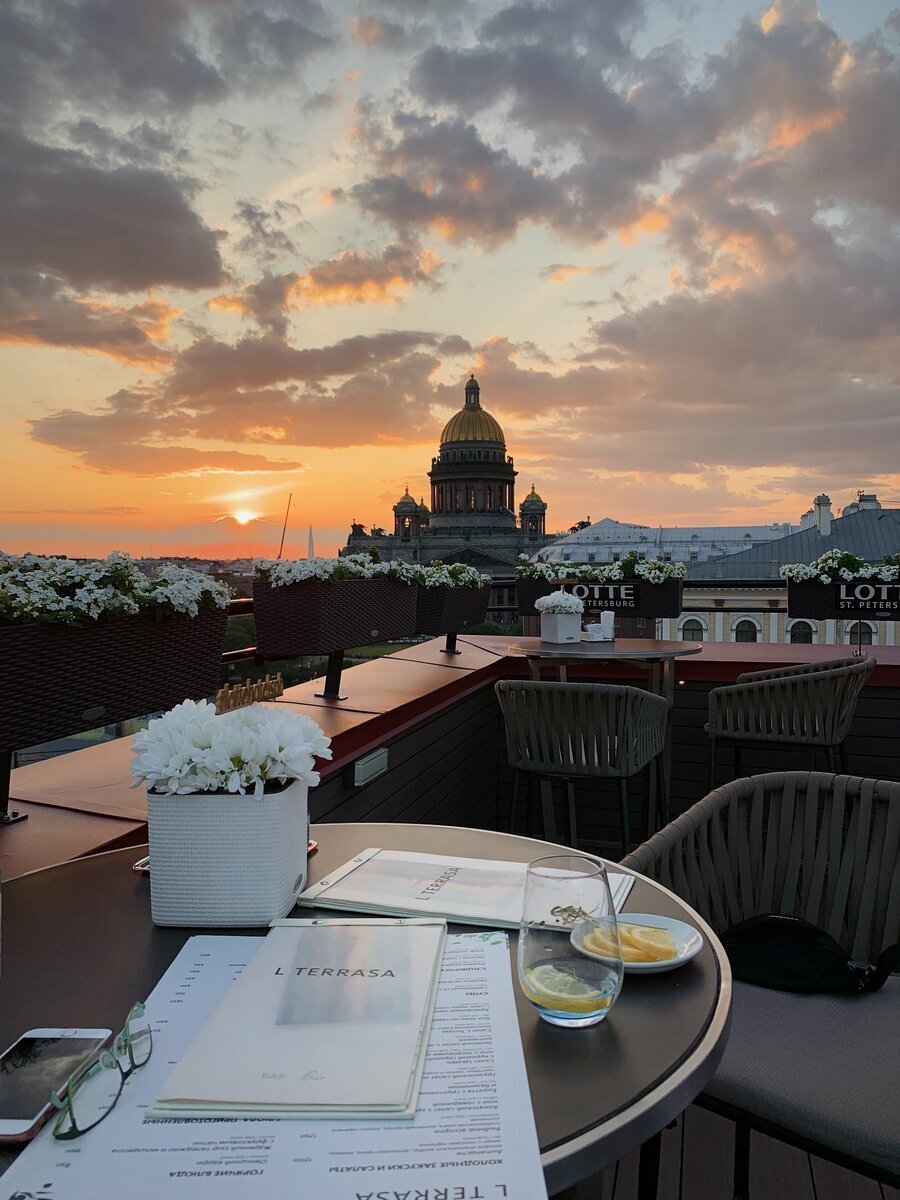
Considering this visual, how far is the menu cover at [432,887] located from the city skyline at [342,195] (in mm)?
1109

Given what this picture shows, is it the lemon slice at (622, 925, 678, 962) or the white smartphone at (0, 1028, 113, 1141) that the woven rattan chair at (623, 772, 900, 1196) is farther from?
the white smartphone at (0, 1028, 113, 1141)

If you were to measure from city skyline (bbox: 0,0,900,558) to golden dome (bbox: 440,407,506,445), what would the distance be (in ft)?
179

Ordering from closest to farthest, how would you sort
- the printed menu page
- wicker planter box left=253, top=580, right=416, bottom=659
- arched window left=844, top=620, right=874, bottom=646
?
the printed menu page < wicker planter box left=253, top=580, right=416, bottom=659 < arched window left=844, top=620, right=874, bottom=646

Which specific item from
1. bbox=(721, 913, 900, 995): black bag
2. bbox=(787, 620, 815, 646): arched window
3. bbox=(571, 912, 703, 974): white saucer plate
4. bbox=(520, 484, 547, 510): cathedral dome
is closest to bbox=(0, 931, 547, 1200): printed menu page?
bbox=(571, 912, 703, 974): white saucer plate

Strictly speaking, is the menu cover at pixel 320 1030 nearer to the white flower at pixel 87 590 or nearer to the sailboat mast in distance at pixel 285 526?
the white flower at pixel 87 590

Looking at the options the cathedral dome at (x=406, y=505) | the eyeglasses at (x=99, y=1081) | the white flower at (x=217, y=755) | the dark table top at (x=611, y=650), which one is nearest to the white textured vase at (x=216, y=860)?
the white flower at (x=217, y=755)

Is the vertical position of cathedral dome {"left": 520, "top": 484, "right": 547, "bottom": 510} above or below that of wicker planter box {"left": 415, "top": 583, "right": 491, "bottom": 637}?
above

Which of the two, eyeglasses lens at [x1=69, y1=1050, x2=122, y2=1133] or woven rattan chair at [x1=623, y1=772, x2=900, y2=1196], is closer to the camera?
eyeglasses lens at [x1=69, y1=1050, x2=122, y2=1133]

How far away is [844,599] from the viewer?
4582 millimetres

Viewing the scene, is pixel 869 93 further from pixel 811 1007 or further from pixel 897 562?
pixel 811 1007

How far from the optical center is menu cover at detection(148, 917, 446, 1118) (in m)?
0.71

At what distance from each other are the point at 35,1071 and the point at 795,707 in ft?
10.8

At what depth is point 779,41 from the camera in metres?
9.01

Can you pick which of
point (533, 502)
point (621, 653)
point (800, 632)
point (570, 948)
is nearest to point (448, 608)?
point (621, 653)
